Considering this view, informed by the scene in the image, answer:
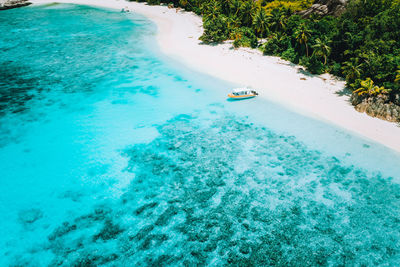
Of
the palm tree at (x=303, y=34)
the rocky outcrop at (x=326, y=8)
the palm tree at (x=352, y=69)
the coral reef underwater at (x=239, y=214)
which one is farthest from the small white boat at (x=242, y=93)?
the rocky outcrop at (x=326, y=8)

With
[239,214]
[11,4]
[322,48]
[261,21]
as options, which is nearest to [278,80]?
[322,48]

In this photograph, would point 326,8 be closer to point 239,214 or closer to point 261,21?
point 261,21

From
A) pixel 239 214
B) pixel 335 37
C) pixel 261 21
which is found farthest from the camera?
pixel 261 21

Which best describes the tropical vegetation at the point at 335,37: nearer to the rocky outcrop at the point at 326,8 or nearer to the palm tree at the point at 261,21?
the palm tree at the point at 261,21

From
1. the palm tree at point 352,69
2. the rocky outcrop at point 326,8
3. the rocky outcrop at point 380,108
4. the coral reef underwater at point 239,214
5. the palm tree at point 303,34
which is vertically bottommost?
the coral reef underwater at point 239,214

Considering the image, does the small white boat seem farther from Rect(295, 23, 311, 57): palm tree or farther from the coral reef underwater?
Rect(295, 23, 311, 57): palm tree

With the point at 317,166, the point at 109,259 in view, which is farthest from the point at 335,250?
the point at 109,259
